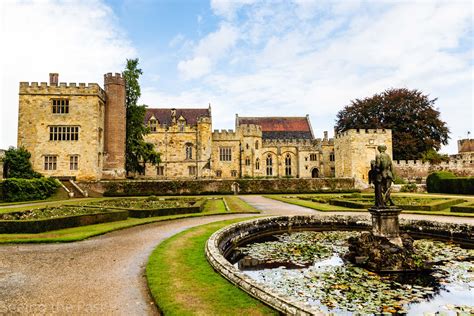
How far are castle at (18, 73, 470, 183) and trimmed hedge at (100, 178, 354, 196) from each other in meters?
2.61

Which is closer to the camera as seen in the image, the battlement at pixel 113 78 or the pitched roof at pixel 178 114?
the battlement at pixel 113 78

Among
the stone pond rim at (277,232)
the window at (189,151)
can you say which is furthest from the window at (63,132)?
the stone pond rim at (277,232)

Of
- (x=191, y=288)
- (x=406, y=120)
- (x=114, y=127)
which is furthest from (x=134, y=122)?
(x=406, y=120)

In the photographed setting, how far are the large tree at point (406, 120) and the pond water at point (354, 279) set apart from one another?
34.9 meters

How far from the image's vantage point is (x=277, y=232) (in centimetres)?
1336

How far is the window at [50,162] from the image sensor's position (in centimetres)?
3017

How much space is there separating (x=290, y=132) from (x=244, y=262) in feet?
154

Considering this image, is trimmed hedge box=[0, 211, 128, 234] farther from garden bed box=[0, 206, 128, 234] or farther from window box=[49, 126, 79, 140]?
window box=[49, 126, 79, 140]

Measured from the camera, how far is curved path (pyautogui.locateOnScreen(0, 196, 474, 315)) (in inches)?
204

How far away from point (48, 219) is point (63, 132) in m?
21.9

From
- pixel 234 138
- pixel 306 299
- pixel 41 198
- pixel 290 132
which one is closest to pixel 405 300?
pixel 306 299

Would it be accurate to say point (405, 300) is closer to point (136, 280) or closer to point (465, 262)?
point (465, 262)

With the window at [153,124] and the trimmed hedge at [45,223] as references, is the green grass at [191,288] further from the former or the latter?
the window at [153,124]

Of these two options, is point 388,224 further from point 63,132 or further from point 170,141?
point 170,141
